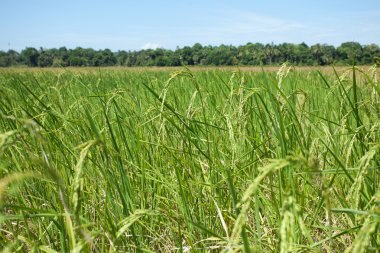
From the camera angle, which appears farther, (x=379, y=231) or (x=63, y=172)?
(x=63, y=172)

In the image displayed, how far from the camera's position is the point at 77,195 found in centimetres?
38

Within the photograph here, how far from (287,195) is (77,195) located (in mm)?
229

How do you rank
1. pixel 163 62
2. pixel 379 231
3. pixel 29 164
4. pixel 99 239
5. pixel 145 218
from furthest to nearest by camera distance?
1. pixel 163 62
2. pixel 29 164
3. pixel 99 239
4. pixel 145 218
5. pixel 379 231

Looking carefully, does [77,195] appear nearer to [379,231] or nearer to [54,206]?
[379,231]

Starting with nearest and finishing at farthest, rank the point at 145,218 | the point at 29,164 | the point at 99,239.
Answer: the point at 145,218 < the point at 99,239 < the point at 29,164

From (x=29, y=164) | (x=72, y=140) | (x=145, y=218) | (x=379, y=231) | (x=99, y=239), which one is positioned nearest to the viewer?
(x=379, y=231)

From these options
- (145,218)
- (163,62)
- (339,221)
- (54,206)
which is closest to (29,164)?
(54,206)

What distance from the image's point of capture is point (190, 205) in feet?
3.76

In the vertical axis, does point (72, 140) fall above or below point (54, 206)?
above

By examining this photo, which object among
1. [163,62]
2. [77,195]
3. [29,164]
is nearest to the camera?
[77,195]

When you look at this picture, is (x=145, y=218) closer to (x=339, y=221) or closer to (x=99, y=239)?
(x=99, y=239)

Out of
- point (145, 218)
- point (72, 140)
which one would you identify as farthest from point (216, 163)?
point (72, 140)

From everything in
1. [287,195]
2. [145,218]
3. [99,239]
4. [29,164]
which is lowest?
[99,239]

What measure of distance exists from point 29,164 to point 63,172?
14 centimetres
